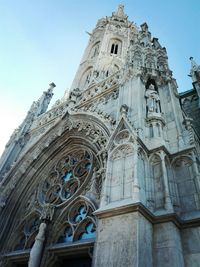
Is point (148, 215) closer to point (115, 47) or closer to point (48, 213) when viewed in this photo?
point (48, 213)

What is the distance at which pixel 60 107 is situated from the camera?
1180 centimetres

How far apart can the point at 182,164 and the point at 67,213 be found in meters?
3.81

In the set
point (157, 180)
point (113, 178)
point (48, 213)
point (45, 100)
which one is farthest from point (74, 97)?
point (157, 180)

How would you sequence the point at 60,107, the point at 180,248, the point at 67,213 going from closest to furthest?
the point at 180,248 < the point at 67,213 < the point at 60,107

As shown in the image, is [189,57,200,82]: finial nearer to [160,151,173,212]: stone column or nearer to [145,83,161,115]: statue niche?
[145,83,161,115]: statue niche

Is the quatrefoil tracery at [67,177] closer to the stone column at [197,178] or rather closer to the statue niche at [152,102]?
the statue niche at [152,102]

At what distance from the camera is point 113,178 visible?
489cm

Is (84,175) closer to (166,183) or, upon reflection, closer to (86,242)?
(86,242)

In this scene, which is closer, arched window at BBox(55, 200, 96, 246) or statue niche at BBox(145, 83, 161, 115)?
arched window at BBox(55, 200, 96, 246)

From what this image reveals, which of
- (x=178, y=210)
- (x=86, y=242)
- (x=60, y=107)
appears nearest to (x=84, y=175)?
(x=86, y=242)

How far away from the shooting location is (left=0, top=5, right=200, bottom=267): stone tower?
3.90 meters

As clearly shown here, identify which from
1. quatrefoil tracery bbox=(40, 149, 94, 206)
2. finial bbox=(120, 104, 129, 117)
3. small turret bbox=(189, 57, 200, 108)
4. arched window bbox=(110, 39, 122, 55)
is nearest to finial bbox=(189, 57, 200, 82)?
small turret bbox=(189, 57, 200, 108)

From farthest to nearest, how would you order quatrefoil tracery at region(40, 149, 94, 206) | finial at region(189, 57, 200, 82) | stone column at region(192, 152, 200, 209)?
finial at region(189, 57, 200, 82)
quatrefoil tracery at region(40, 149, 94, 206)
stone column at region(192, 152, 200, 209)

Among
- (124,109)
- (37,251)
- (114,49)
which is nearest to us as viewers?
(37,251)
